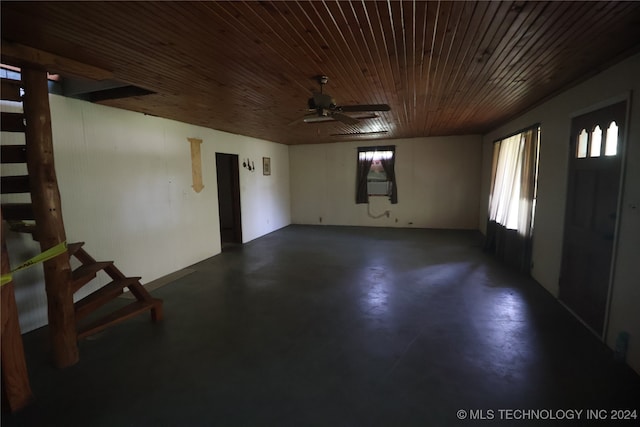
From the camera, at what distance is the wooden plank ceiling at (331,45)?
5.98ft

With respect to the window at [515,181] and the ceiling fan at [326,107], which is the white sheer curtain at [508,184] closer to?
the window at [515,181]

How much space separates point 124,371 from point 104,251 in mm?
2004

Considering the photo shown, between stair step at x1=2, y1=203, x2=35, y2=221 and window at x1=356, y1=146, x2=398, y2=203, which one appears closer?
stair step at x1=2, y1=203, x2=35, y2=221

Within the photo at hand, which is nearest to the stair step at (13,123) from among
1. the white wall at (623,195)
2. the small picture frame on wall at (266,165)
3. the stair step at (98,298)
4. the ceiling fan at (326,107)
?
the stair step at (98,298)

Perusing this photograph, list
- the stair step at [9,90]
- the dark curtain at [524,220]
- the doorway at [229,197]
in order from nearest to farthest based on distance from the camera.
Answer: the stair step at [9,90]
the dark curtain at [524,220]
the doorway at [229,197]

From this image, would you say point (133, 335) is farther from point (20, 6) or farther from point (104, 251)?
point (20, 6)

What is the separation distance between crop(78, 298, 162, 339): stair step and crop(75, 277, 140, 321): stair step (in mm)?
129

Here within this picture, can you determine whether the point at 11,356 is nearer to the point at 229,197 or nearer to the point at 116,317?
the point at 116,317

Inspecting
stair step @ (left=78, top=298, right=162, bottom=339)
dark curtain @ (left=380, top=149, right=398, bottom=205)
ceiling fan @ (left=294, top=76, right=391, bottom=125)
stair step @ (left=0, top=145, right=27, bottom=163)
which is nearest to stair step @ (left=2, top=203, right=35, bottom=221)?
stair step @ (left=0, top=145, right=27, bottom=163)

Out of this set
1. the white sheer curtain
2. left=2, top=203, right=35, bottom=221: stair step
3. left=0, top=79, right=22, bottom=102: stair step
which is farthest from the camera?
the white sheer curtain

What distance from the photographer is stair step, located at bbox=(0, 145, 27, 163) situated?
8.03 ft

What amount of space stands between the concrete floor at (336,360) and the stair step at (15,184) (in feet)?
4.83

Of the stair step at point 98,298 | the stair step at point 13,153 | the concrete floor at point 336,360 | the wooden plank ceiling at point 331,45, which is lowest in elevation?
the concrete floor at point 336,360

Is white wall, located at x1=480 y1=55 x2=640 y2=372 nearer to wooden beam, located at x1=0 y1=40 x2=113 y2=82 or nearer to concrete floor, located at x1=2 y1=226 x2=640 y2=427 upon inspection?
concrete floor, located at x1=2 y1=226 x2=640 y2=427
